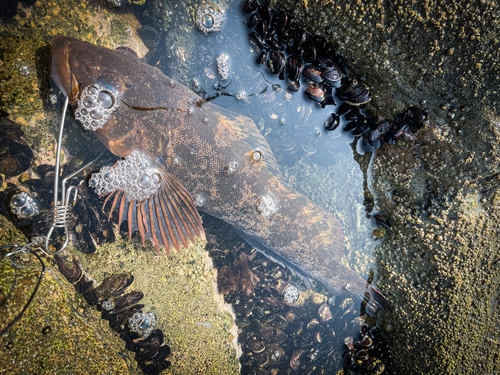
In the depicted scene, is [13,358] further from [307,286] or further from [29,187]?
[307,286]

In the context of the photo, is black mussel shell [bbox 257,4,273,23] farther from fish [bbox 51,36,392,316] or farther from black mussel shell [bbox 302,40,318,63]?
fish [bbox 51,36,392,316]

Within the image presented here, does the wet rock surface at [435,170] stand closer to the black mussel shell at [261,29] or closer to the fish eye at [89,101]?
the black mussel shell at [261,29]

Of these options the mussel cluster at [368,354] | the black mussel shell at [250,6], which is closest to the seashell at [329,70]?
the black mussel shell at [250,6]

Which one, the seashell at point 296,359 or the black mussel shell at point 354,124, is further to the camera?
the seashell at point 296,359

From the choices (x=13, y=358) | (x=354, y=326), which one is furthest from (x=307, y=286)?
(x=13, y=358)

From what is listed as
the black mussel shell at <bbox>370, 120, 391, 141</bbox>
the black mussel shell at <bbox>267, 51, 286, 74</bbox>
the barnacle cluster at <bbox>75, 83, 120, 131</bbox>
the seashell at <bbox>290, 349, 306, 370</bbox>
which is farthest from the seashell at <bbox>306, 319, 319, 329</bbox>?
the barnacle cluster at <bbox>75, 83, 120, 131</bbox>

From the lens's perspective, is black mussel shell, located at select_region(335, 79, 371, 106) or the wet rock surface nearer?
the wet rock surface

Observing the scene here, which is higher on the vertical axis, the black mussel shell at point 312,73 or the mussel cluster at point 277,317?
the black mussel shell at point 312,73
